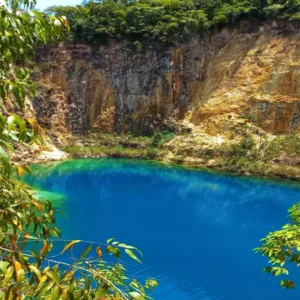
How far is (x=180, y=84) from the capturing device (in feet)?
91.5

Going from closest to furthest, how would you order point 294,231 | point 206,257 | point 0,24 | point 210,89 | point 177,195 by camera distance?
1. point 0,24
2. point 294,231
3. point 206,257
4. point 177,195
5. point 210,89

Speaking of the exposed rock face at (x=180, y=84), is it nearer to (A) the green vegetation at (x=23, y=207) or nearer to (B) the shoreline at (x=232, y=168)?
(B) the shoreline at (x=232, y=168)

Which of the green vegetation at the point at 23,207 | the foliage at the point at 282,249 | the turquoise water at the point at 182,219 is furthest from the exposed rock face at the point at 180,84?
the green vegetation at the point at 23,207

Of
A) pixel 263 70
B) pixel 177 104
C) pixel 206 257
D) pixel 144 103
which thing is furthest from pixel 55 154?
A: pixel 206 257

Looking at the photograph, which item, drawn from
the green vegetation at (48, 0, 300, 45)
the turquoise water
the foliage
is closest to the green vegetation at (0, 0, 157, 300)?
the foliage

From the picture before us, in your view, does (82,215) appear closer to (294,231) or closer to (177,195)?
(177,195)

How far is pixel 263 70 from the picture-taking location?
2461 cm

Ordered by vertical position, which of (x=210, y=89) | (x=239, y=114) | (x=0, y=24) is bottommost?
(x=239, y=114)

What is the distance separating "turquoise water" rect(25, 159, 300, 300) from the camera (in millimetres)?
7684

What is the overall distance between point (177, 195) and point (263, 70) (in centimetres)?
1329

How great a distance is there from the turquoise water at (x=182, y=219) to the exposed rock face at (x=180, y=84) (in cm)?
628

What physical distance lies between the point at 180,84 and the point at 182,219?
57.0ft

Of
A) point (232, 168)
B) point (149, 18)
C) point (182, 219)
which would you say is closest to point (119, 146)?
point (232, 168)

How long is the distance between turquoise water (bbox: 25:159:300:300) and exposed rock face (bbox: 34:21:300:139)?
20.6 feet
